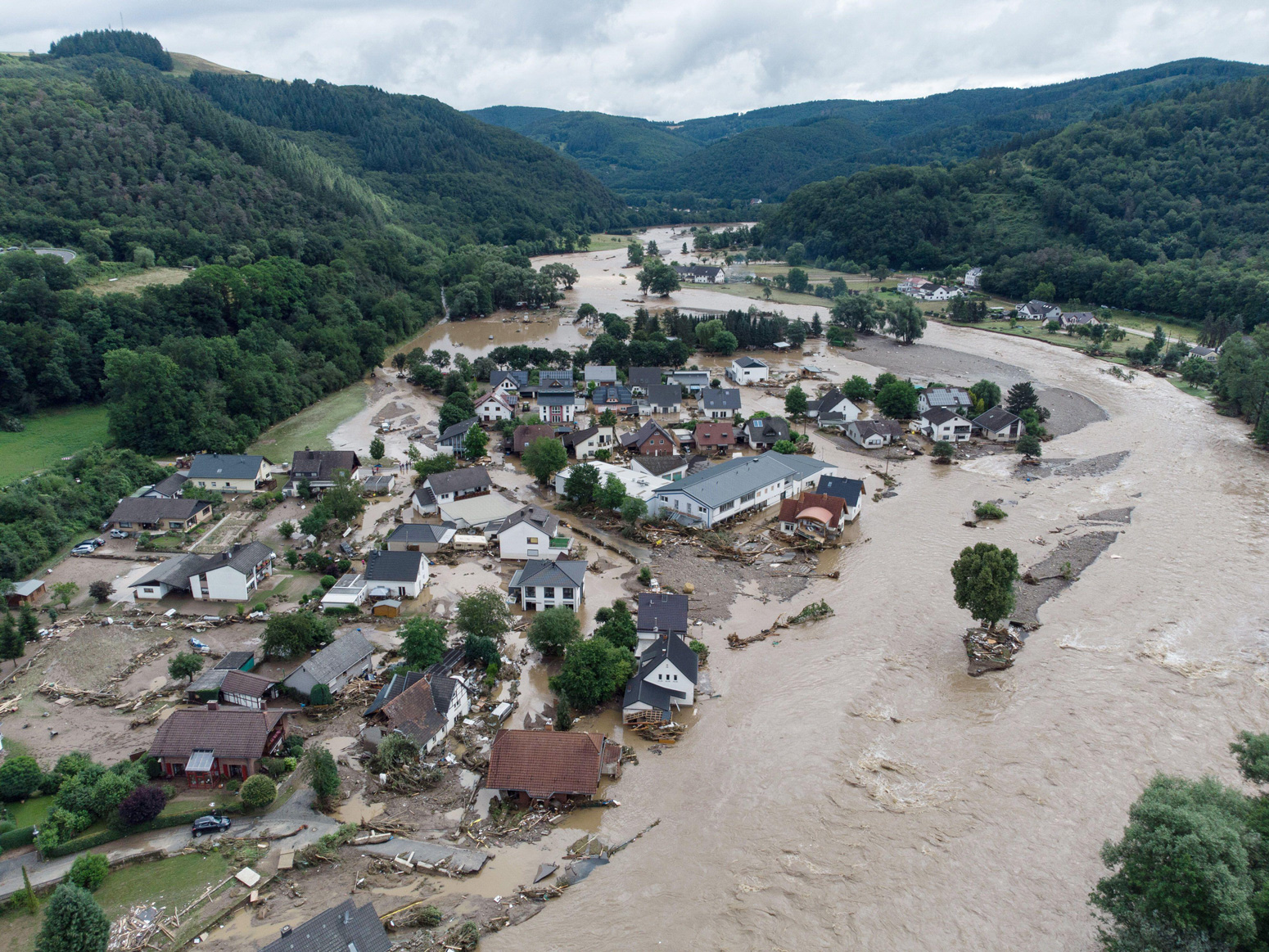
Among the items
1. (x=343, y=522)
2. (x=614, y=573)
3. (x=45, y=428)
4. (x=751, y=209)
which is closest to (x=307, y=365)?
(x=45, y=428)

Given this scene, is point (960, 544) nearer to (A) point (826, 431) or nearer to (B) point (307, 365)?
(A) point (826, 431)

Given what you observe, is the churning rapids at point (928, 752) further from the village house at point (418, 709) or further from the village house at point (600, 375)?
the village house at point (600, 375)

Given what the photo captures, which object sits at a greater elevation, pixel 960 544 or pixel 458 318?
pixel 458 318

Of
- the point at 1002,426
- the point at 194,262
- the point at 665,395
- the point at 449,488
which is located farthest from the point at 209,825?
the point at 194,262

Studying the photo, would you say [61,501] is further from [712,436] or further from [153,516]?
[712,436]

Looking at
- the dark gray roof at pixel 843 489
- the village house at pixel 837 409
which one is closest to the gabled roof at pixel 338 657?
the dark gray roof at pixel 843 489

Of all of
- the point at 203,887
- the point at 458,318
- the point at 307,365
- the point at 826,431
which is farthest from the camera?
the point at 458,318

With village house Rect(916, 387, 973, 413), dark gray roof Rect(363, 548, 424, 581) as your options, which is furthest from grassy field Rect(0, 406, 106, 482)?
village house Rect(916, 387, 973, 413)
